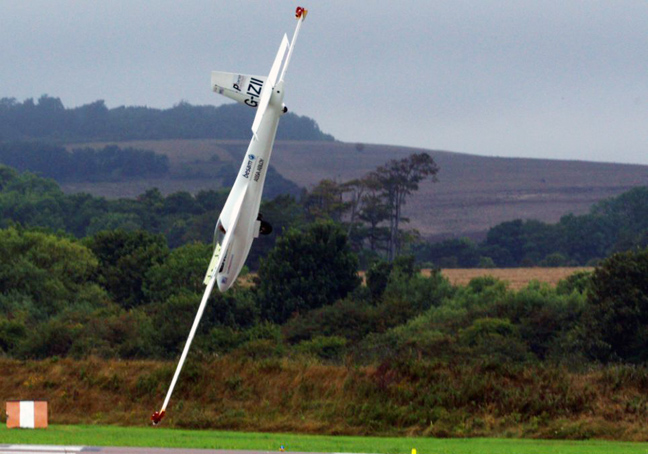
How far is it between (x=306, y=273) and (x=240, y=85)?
6402 centimetres

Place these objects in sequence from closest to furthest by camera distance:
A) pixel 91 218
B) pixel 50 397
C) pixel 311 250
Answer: pixel 50 397 < pixel 311 250 < pixel 91 218

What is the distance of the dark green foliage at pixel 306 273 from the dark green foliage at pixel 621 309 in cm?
2416

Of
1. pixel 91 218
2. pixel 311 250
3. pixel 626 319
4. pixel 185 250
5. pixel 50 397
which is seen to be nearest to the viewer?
pixel 50 397

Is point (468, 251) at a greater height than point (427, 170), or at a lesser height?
lesser

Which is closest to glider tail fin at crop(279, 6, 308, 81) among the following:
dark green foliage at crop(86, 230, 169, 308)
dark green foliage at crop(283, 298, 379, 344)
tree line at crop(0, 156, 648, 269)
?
dark green foliage at crop(283, 298, 379, 344)

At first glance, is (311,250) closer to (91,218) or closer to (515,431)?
(515,431)

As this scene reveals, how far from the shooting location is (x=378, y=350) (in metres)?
67.2

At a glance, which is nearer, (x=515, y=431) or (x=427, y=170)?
(x=515, y=431)

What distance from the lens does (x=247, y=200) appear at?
89.7ft

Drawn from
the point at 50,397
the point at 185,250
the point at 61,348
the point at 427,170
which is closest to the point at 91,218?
the point at 427,170

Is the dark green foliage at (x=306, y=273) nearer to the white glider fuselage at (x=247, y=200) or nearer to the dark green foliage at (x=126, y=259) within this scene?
the dark green foliage at (x=126, y=259)

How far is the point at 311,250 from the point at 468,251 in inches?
3096

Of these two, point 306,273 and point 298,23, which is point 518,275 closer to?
point 306,273

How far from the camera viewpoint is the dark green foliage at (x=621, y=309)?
215ft
